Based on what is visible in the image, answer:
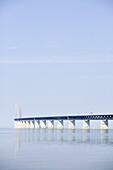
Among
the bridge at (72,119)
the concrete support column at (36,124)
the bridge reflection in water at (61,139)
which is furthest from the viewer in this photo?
the concrete support column at (36,124)

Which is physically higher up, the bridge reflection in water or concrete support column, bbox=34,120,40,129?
the bridge reflection in water

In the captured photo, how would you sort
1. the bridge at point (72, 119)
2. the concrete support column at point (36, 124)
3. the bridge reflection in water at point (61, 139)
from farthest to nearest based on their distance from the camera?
the concrete support column at point (36, 124)
the bridge at point (72, 119)
the bridge reflection in water at point (61, 139)

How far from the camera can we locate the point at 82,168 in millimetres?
27656

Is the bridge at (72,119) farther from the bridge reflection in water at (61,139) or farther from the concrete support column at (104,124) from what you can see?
the bridge reflection in water at (61,139)

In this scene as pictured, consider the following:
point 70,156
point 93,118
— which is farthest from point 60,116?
point 70,156

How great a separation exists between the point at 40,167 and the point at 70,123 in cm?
14701

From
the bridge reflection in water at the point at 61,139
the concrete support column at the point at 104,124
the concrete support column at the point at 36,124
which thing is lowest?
the concrete support column at the point at 36,124

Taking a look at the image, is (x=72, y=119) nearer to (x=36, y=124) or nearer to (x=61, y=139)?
(x=36, y=124)

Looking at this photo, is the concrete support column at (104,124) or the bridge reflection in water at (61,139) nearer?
the bridge reflection in water at (61,139)

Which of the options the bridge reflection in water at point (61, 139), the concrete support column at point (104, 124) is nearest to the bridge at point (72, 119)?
the concrete support column at point (104, 124)

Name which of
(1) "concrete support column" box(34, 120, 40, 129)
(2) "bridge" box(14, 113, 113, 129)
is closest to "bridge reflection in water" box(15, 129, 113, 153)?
(2) "bridge" box(14, 113, 113, 129)

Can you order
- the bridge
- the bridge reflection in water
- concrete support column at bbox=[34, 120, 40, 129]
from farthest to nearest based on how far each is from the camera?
1. concrete support column at bbox=[34, 120, 40, 129]
2. the bridge
3. the bridge reflection in water

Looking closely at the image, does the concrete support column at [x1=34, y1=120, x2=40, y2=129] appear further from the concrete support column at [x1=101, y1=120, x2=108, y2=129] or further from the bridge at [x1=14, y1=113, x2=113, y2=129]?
the concrete support column at [x1=101, y1=120, x2=108, y2=129]

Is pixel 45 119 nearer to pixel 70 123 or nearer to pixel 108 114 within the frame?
pixel 70 123
